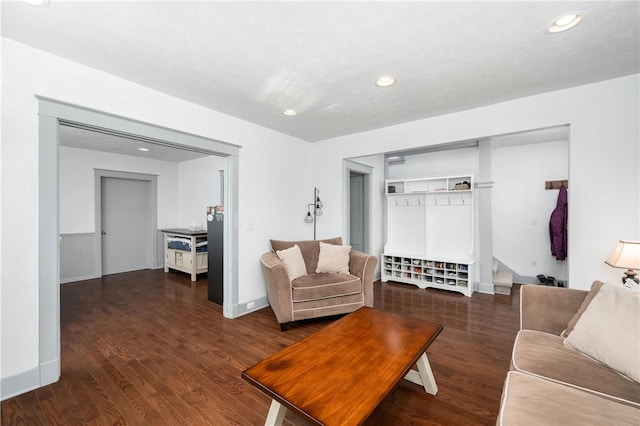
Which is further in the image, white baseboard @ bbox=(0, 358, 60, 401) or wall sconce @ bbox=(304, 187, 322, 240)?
wall sconce @ bbox=(304, 187, 322, 240)

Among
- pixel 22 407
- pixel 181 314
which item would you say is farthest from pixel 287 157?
pixel 22 407

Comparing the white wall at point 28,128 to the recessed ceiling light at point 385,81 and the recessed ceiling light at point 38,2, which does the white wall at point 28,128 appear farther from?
the recessed ceiling light at point 385,81

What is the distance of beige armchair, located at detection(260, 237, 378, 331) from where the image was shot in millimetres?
2916

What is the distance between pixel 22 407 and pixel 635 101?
5155 mm

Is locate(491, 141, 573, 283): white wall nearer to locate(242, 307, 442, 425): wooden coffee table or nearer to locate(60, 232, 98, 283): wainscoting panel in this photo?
locate(242, 307, 442, 425): wooden coffee table

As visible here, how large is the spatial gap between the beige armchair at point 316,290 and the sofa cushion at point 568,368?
173 centimetres

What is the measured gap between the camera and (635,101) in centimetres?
223

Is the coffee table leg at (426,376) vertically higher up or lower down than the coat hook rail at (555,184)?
lower down

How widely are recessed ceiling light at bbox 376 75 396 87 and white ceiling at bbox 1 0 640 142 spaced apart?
0.07 meters

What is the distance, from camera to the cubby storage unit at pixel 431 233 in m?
4.28

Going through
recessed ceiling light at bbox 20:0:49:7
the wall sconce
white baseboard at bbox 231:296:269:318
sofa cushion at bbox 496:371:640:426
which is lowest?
white baseboard at bbox 231:296:269:318

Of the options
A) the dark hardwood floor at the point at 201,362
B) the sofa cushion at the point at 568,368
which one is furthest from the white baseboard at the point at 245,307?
the sofa cushion at the point at 568,368

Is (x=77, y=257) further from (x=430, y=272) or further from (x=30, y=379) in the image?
(x=430, y=272)

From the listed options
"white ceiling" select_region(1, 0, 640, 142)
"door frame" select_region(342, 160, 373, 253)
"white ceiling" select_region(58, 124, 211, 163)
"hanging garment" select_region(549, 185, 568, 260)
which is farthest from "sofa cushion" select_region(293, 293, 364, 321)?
"hanging garment" select_region(549, 185, 568, 260)
